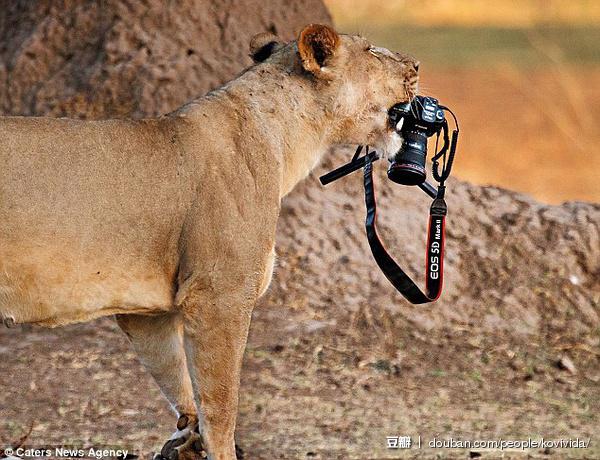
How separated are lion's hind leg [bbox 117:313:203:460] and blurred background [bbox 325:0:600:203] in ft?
6.25

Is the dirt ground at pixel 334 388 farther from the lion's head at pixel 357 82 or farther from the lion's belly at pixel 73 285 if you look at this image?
the lion's head at pixel 357 82

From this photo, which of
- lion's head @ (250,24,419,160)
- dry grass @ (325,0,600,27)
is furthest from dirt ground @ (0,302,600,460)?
dry grass @ (325,0,600,27)

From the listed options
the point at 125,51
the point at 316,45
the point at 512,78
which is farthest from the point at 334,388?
the point at 512,78

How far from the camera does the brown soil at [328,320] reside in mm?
6586

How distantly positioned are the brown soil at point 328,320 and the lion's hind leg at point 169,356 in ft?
1.35

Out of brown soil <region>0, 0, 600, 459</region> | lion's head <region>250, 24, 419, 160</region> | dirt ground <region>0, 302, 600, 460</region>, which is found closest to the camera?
lion's head <region>250, 24, 419, 160</region>

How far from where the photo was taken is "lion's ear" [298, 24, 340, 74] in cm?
556

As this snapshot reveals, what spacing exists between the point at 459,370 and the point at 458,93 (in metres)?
16.6

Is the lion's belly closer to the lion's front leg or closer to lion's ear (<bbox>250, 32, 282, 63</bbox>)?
the lion's front leg

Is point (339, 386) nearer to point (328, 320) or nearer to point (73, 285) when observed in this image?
point (328, 320)

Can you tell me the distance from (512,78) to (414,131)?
61.8ft

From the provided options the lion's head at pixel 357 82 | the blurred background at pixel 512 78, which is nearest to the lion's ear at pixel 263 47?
the lion's head at pixel 357 82

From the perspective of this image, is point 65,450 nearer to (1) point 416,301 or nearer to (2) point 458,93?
(1) point 416,301

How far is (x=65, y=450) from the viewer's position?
20.0 ft
